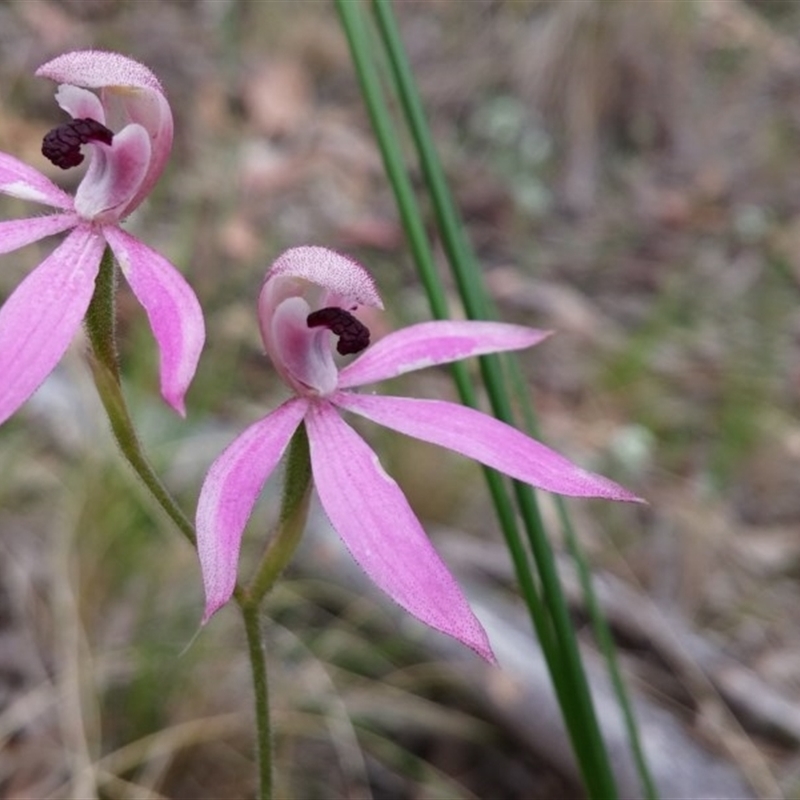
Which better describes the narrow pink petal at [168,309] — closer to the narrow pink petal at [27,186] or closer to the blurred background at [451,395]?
the narrow pink petal at [27,186]

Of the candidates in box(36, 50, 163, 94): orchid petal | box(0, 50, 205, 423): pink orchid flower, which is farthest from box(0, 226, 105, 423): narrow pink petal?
box(36, 50, 163, 94): orchid petal

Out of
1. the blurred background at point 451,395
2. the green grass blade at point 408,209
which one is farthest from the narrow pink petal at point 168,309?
the blurred background at point 451,395

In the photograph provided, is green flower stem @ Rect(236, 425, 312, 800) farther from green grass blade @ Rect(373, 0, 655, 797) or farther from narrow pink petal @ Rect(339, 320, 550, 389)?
green grass blade @ Rect(373, 0, 655, 797)

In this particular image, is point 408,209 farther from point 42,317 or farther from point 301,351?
point 42,317

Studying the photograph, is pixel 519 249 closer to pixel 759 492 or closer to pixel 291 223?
pixel 291 223

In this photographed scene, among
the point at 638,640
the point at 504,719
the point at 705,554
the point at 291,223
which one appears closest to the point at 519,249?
the point at 291,223

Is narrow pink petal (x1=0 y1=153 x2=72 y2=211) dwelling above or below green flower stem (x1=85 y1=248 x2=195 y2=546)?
above
